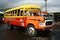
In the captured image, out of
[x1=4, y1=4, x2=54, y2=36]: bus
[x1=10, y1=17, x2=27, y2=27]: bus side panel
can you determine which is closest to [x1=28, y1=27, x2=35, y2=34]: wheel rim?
[x1=4, y1=4, x2=54, y2=36]: bus

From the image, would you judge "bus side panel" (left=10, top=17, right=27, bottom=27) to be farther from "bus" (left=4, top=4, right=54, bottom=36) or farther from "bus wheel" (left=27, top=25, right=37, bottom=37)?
"bus wheel" (left=27, top=25, right=37, bottom=37)

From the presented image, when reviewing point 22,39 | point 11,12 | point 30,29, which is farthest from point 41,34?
point 11,12

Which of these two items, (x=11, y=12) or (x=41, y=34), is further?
(x=11, y=12)

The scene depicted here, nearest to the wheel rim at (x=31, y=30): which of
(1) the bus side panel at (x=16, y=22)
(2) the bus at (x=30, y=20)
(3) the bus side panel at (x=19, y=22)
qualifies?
(2) the bus at (x=30, y=20)

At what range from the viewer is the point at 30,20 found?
14773mm

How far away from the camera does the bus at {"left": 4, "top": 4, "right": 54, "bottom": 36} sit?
14.1 metres

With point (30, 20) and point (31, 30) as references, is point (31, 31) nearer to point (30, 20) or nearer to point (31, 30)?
point (31, 30)

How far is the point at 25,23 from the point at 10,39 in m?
3.57

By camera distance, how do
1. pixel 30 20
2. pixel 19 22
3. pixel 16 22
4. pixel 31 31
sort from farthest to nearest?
pixel 16 22 → pixel 19 22 → pixel 30 20 → pixel 31 31

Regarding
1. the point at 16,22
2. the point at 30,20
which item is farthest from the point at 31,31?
the point at 16,22

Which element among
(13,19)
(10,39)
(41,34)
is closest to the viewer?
(10,39)

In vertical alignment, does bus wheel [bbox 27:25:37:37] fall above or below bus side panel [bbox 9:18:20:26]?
below

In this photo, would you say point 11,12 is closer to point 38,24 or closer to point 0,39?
point 38,24

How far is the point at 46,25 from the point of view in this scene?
46.6 ft
